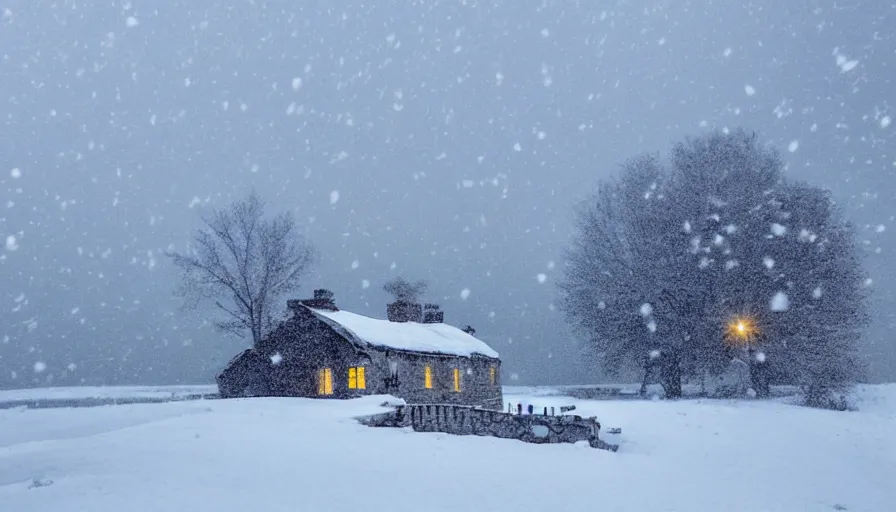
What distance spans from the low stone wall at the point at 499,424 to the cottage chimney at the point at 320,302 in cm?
1007

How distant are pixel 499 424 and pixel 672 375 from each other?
16.9m

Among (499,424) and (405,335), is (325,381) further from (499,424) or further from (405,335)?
(499,424)

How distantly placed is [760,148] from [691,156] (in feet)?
12.2

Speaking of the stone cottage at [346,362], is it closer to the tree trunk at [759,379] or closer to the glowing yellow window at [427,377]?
the glowing yellow window at [427,377]

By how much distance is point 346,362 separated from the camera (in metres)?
29.2

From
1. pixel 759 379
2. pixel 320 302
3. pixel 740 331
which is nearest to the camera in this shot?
pixel 320 302

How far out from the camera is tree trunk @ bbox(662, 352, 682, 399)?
124ft

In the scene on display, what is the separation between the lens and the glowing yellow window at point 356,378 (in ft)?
94.5

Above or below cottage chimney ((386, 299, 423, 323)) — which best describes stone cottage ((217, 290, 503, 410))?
below

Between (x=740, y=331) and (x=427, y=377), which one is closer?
(x=427, y=377)

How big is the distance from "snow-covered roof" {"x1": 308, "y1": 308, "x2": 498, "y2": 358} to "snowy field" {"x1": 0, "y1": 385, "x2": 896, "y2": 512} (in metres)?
6.92

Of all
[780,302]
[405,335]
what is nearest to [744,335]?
[780,302]

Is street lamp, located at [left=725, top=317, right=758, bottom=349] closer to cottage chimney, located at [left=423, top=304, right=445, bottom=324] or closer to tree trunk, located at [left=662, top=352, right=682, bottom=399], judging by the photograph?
tree trunk, located at [left=662, top=352, right=682, bottom=399]

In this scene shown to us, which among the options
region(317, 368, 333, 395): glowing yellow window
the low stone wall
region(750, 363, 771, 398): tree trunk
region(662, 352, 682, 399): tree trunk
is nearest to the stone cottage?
region(317, 368, 333, 395): glowing yellow window
